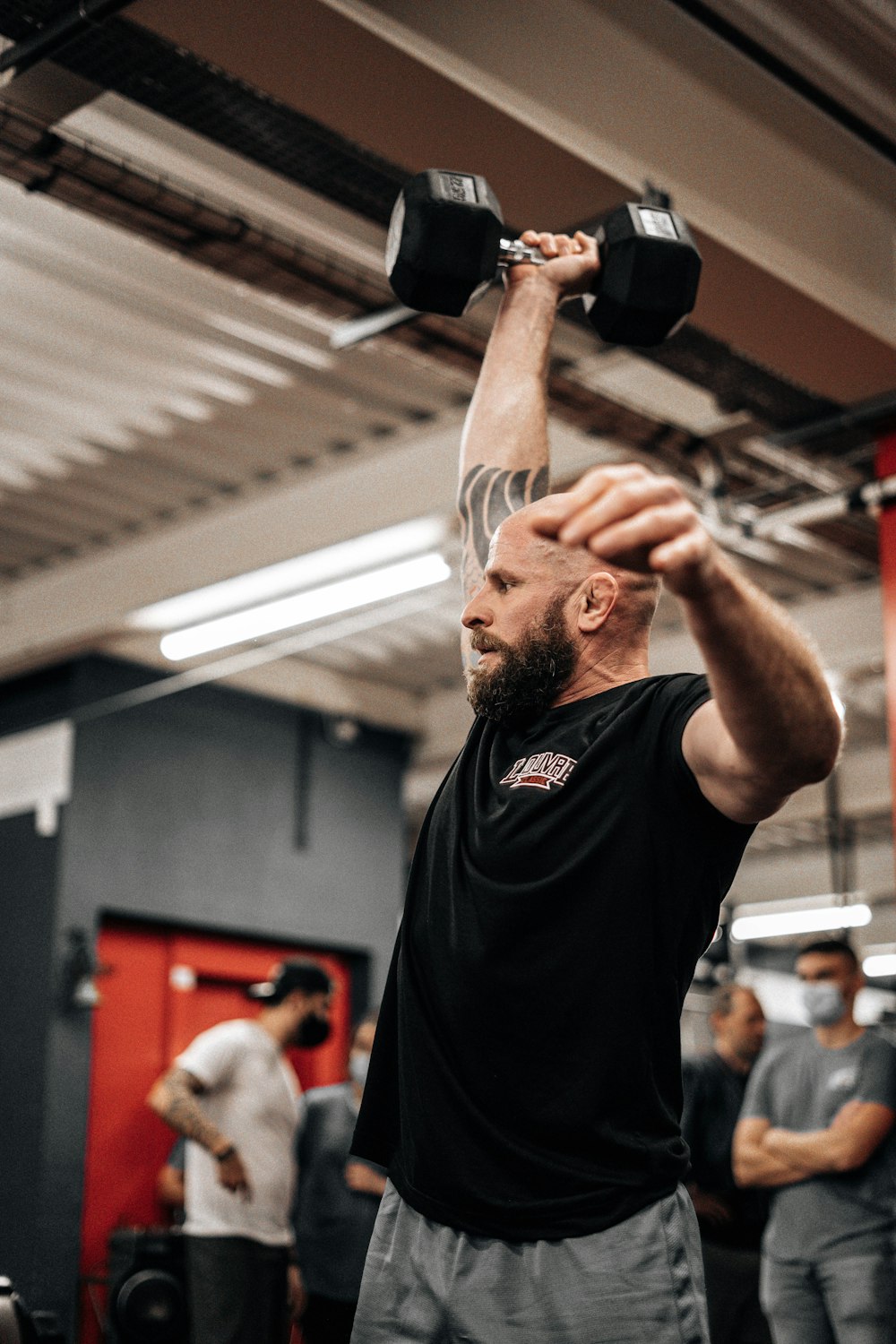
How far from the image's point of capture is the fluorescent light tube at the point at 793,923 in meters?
10.6

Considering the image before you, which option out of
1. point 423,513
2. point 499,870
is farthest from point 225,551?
point 499,870

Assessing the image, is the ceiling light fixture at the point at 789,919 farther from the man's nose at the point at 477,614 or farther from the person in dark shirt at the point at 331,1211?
the man's nose at the point at 477,614

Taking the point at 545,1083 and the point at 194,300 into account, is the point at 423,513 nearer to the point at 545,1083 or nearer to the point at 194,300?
the point at 194,300

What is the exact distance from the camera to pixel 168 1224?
6.73 metres

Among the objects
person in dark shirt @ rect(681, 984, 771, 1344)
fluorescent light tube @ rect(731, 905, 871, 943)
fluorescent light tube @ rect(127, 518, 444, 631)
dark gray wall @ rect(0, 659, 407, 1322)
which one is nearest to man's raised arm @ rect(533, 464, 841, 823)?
person in dark shirt @ rect(681, 984, 771, 1344)

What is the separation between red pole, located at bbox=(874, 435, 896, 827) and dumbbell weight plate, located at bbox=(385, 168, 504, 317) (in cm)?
269

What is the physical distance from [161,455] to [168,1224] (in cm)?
345

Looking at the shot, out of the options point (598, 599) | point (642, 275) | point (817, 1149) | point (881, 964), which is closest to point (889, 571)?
point (817, 1149)

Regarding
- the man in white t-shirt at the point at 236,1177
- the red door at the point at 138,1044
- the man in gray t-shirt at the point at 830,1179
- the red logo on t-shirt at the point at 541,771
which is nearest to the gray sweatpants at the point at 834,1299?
the man in gray t-shirt at the point at 830,1179

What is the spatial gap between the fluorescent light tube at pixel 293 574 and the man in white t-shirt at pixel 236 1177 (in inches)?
69.0

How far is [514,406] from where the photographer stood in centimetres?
224

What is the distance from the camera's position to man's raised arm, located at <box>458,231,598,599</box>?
85.8 inches

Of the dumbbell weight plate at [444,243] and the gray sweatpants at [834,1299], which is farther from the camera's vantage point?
the gray sweatpants at [834,1299]

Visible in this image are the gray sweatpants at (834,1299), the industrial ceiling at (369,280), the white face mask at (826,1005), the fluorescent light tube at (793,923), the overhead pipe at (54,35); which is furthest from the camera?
the fluorescent light tube at (793,923)
